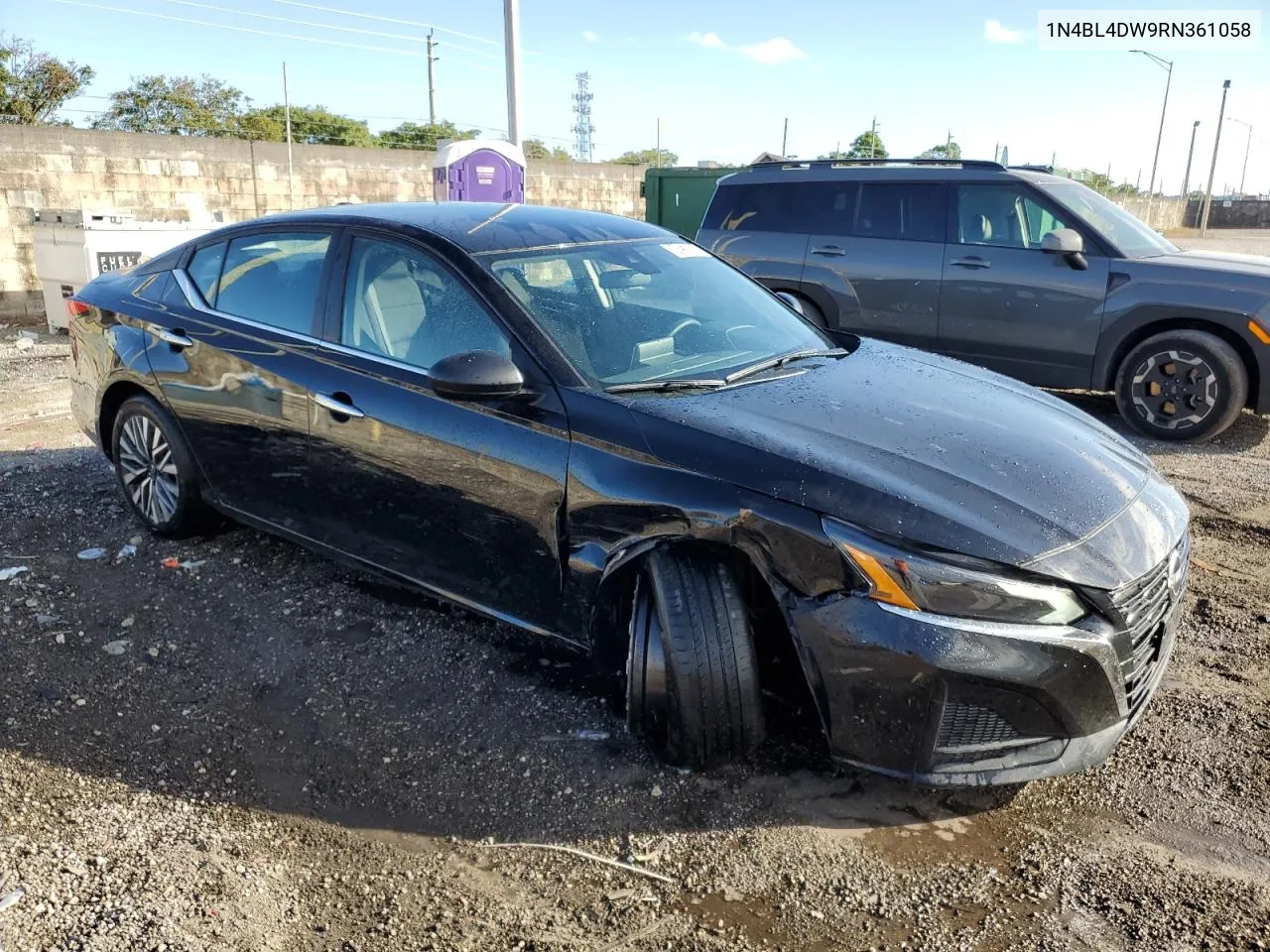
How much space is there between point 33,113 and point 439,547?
68.2 feet

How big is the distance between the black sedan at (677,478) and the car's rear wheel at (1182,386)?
3510 millimetres

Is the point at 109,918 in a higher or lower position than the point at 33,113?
lower

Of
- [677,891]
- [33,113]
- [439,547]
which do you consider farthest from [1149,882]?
[33,113]

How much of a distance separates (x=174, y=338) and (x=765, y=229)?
17.5 feet

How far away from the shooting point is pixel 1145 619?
108 inches

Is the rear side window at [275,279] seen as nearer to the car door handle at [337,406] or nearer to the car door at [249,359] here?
the car door at [249,359]

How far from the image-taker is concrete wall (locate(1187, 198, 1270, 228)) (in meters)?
54.3

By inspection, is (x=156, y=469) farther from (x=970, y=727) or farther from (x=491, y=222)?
(x=970, y=727)

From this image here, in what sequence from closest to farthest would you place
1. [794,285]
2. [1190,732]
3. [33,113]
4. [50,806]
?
[50,806], [1190,732], [794,285], [33,113]

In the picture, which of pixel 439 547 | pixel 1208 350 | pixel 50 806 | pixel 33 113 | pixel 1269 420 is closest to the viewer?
pixel 50 806

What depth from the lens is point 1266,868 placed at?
259 cm

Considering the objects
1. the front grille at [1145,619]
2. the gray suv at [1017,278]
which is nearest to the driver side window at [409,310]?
the front grille at [1145,619]

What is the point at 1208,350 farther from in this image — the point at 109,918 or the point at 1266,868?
the point at 109,918

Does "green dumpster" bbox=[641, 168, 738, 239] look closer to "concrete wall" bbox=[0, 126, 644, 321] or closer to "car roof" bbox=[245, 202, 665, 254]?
"concrete wall" bbox=[0, 126, 644, 321]
